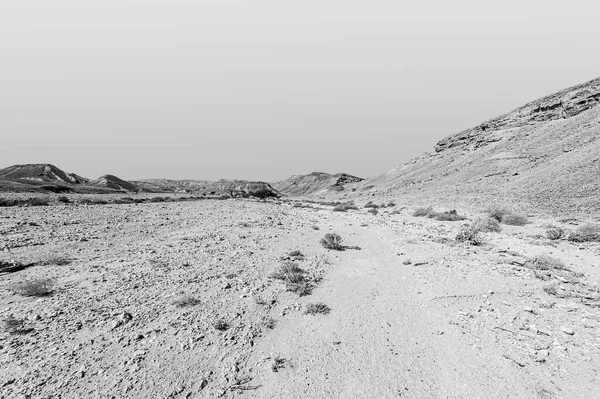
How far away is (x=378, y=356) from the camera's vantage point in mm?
6219

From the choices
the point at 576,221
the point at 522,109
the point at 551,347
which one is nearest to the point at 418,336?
the point at 551,347

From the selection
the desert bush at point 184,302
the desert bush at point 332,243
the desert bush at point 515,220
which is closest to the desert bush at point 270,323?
the desert bush at point 184,302

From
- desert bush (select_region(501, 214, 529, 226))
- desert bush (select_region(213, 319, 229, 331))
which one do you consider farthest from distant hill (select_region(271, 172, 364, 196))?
desert bush (select_region(213, 319, 229, 331))

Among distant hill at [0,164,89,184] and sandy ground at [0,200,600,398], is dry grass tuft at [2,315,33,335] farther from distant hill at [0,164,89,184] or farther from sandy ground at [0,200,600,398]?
distant hill at [0,164,89,184]

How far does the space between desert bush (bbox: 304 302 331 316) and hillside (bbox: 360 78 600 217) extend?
68.8 ft

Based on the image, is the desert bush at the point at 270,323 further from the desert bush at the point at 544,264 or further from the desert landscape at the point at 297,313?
the desert bush at the point at 544,264

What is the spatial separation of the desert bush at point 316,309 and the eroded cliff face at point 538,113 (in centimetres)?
6030

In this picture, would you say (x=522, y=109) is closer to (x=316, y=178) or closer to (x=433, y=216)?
(x=433, y=216)

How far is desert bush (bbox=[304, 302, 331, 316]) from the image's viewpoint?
315 inches

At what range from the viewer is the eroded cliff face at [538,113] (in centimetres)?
4859

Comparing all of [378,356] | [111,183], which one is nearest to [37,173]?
[111,183]

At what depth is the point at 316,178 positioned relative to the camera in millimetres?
137125

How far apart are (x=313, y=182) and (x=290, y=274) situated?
125 meters

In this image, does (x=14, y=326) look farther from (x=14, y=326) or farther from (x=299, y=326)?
(x=299, y=326)
